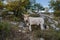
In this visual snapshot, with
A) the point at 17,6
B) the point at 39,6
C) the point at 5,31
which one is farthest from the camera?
the point at 39,6

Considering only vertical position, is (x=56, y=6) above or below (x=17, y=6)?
below

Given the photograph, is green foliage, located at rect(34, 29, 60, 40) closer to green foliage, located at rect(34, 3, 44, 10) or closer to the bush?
the bush

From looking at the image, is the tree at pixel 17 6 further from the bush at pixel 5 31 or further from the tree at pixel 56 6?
the bush at pixel 5 31

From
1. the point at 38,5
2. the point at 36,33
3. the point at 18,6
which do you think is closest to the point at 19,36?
the point at 36,33

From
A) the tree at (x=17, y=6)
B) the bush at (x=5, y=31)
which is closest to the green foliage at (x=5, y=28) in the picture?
the bush at (x=5, y=31)

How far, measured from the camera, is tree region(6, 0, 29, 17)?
23.1 ft

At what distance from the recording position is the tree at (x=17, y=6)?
7047mm

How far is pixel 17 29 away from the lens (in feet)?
17.7

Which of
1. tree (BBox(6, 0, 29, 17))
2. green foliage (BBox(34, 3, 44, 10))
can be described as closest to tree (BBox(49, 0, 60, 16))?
tree (BBox(6, 0, 29, 17))

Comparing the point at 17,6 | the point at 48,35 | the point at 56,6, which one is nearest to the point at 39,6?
the point at 56,6

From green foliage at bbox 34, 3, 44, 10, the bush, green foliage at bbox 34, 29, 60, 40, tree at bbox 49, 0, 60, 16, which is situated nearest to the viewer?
green foliage at bbox 34, 29, 60, 40

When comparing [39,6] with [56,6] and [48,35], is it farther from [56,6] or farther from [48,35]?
[48,35]

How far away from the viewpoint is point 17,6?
709cm

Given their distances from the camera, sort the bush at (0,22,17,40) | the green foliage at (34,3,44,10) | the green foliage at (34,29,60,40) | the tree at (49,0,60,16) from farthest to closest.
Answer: the green foliage at (34,3,44,10), the tree at (49,0,60,16), the bush at (0,22,17,40), the green foliage at (34,29,60,40)
